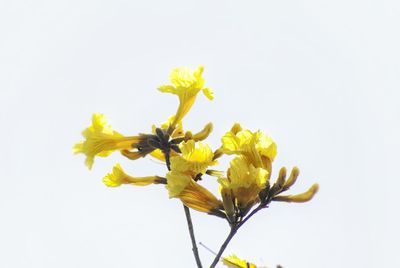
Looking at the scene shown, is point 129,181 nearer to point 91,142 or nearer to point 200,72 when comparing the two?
point 91,142

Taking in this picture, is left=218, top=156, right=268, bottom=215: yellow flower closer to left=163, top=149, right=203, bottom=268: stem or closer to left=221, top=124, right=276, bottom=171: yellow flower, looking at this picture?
left=221, top=124, right=276, bottom=171: yellow flower

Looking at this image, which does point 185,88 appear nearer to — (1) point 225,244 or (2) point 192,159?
(2) point 192,159

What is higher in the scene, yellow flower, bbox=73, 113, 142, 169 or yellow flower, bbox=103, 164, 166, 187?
yellow flower, bbox=73, 113, 142, 169

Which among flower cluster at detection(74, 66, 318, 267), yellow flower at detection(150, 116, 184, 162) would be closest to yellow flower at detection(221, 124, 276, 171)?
flower cluster at detection(74, 66, 318, 267)

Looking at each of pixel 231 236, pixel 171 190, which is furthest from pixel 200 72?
pixel 231 236

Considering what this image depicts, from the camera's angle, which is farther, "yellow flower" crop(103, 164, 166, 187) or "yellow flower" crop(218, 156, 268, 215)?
"yellow flower" crop(103, 164, 166, 187)

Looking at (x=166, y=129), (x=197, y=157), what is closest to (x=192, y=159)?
(x=197, y=157)

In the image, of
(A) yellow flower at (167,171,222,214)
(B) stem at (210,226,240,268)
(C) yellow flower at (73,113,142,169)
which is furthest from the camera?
(C) yellow flower at (73,113,142,169)
